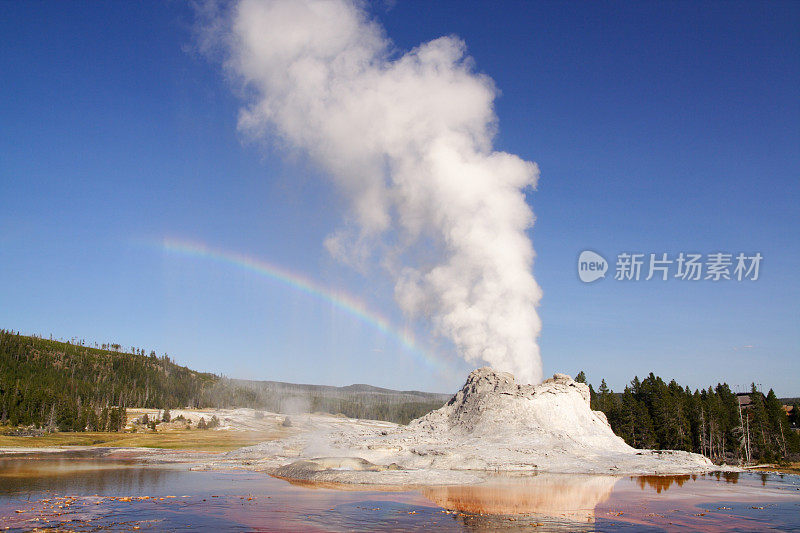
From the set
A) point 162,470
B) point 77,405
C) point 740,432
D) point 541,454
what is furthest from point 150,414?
point 740,432

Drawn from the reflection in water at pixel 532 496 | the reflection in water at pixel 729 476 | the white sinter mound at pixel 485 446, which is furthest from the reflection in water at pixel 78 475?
the reflection in water at pixel 729 476

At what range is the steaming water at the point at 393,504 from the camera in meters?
24.8

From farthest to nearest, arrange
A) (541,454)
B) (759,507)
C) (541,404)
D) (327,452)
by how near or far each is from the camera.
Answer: (541,404) < (327,452) < (541,454) < (759,507)

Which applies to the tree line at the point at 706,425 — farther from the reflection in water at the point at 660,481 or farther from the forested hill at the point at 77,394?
the forested hill at the point at 77,394

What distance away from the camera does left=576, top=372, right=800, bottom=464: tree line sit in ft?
244

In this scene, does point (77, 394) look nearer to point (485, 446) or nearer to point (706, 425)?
point (485, 446)

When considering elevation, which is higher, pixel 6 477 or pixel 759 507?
pixel 759 507

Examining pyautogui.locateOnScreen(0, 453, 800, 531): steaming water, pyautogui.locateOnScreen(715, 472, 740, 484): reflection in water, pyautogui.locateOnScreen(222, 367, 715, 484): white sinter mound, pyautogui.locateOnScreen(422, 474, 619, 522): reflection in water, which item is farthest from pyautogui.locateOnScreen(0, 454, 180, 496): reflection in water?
pyautogui.locateOnScreen(715, 472, 740, 484): reflection in water

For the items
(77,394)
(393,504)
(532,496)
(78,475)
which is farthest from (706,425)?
(77,394)

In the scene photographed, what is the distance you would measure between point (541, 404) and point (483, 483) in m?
21.4

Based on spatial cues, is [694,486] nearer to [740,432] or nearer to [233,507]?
[233,507]

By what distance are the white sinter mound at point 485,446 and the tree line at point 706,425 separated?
59.6 feet

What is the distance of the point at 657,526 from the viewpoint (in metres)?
25.3

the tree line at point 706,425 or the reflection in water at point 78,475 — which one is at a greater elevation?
the tree line at point 706,425
